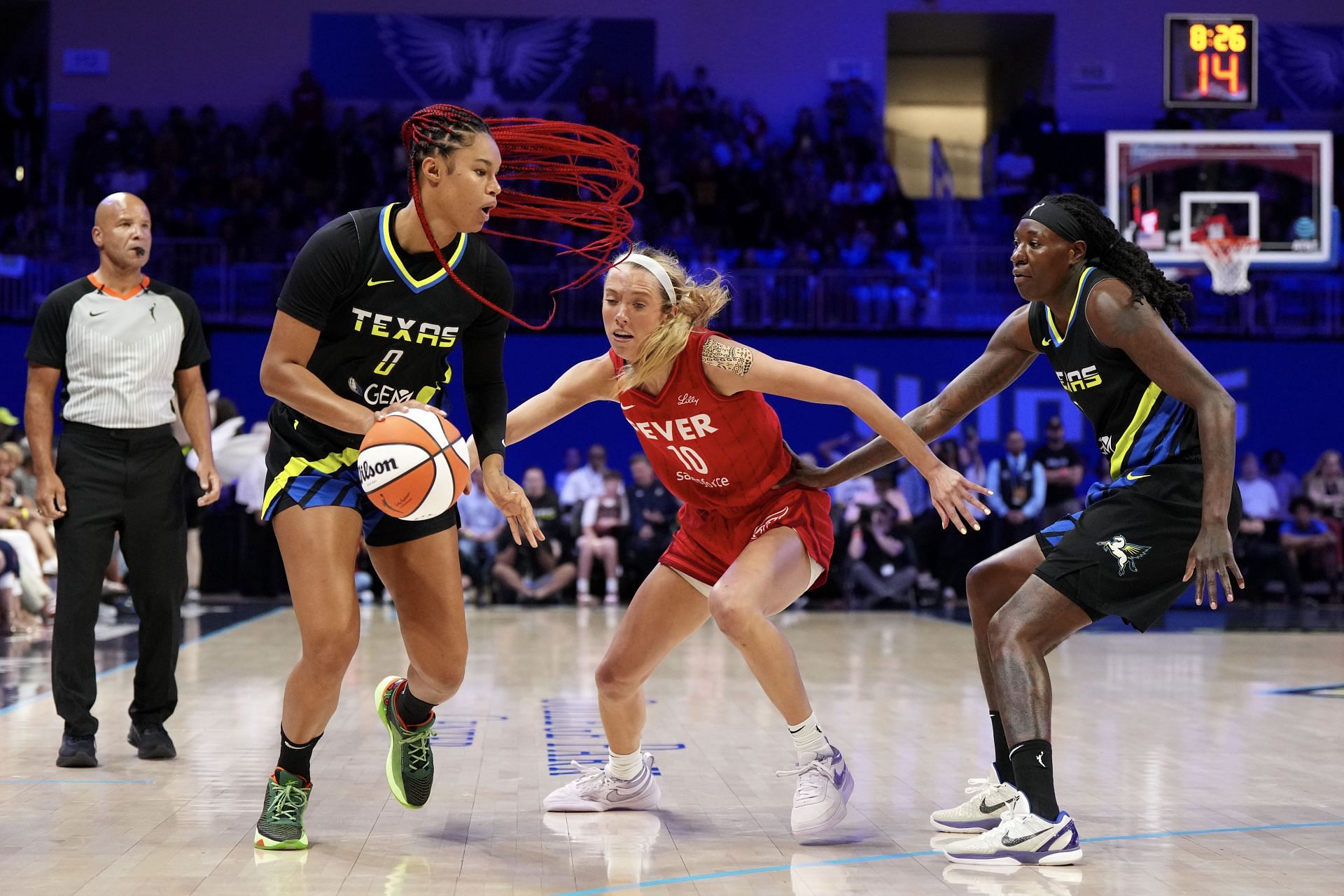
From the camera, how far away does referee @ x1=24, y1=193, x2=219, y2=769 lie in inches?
208

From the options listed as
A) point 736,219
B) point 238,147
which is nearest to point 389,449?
point 736,219

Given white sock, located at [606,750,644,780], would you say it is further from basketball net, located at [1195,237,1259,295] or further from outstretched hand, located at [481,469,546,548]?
basketball net, located at [1195,237,1259,295]

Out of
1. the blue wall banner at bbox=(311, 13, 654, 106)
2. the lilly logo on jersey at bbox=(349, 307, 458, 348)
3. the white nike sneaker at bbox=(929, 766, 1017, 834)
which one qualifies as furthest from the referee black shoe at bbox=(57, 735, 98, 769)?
the blue wall banner at bbox=(311, 13, 654, 106)

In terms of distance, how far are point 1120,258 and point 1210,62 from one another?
959cm

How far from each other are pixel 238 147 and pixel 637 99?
17.5 feet

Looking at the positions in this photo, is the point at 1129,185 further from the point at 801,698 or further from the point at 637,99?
the point at 801,698

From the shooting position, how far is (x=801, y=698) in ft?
14.2

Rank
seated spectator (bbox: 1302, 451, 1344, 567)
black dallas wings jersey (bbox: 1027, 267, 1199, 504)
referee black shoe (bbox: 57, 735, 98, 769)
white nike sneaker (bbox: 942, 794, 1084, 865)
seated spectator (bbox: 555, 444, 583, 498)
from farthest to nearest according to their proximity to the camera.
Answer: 1. seated spectator (bbox: 555, 444, 583, 498)
2. seated spectator (bbox: 1302, 451, 1344, 567)
3. referee black shoe (bbox: 57, 735, 98, 769)
4. black dallas wings jersey (bbox: 1027, 267, 1199, 504)
5. white nike sneaker (bbox: 942, 794, 1084, 865)

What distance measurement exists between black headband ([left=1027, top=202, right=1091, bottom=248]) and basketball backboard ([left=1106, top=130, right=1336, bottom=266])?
9.98 metres

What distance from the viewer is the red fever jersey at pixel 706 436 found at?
4.41m

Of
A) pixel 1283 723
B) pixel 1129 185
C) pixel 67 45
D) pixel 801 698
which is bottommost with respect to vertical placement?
pixel 1283 723

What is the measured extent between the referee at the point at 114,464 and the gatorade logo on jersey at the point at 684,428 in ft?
6.07

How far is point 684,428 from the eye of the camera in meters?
4.43

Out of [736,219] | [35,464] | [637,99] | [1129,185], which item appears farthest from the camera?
[637,99]
